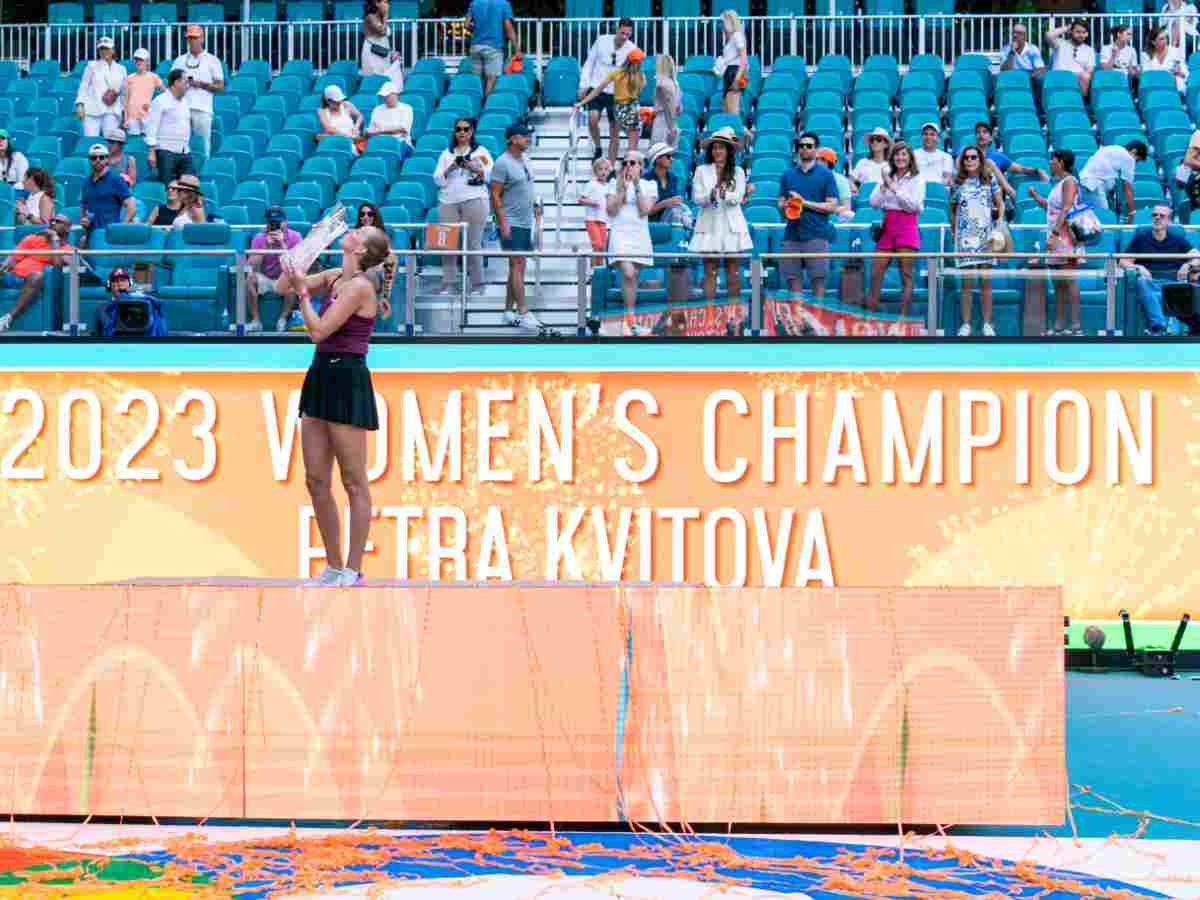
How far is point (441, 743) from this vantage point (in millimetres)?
9000

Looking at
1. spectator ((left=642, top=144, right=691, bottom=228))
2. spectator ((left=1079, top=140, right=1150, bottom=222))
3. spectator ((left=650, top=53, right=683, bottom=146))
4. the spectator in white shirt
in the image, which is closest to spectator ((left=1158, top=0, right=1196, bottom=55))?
spectator ((left=1079, top=140, right=1150, bottom=222))

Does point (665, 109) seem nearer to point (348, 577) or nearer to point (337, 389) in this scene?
point (337, 389)

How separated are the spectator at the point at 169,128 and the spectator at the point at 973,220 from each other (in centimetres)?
804

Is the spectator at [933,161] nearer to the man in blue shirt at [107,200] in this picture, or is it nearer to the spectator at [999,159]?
the spectator at [999,159]

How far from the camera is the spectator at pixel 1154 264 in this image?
15.4m

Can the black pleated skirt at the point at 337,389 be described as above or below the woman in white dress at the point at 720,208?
→ below

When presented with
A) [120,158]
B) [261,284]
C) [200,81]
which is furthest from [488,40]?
[261,284]

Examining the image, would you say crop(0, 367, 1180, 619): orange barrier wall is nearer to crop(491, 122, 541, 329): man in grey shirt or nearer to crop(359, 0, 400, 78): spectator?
crop(491, 122, 541, 329): man in grey shirt

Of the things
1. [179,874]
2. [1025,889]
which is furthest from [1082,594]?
[179,874]

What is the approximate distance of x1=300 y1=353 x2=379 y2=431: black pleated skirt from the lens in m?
10.3

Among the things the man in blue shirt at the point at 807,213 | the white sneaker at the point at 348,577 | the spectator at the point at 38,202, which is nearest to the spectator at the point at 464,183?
the man in blue shirt at the point at 807,213

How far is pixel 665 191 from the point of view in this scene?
17.7 meters

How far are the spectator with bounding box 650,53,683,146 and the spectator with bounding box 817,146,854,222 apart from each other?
57.8 inches

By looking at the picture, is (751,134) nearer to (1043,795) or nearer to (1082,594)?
(1082,594)
